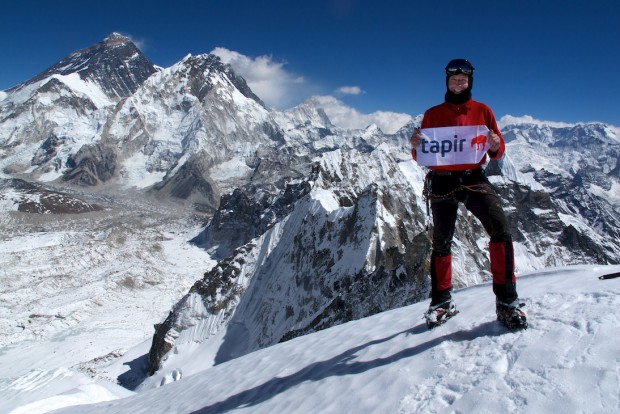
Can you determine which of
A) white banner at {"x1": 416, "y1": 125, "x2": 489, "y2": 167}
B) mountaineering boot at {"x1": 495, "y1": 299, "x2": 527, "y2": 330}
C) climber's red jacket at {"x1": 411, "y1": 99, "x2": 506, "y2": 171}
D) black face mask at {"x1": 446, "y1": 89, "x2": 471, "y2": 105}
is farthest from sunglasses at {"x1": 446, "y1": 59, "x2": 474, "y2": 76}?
mountaineering boot at {"x1": 495, "y1": 299, "x2": 527, "y2": 330}

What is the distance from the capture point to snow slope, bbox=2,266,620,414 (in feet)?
16.2

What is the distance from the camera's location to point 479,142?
7.28 meters

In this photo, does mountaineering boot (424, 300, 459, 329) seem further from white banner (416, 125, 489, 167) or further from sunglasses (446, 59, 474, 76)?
sunglasses (446, 59, 474, 76)

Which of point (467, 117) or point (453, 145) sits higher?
point (467, 117)

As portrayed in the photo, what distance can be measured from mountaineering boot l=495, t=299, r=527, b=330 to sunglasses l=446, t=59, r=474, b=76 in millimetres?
3560

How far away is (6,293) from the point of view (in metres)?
103

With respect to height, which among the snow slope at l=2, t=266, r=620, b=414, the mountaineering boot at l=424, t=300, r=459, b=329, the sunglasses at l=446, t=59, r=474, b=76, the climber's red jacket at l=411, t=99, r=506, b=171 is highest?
the sunglasses at l=446, t=59, r=474, b=76

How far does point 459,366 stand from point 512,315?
3.81ft

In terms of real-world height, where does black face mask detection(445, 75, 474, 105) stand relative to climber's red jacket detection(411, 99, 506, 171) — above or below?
above

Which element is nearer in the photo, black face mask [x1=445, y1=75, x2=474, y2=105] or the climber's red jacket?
black face mask [x1=445, y1=75, x2=474, y2=105]

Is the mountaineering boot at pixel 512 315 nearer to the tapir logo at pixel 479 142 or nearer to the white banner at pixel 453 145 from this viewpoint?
the white banner at pixel 453 145

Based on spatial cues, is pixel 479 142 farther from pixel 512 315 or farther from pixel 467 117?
pixel 512 315

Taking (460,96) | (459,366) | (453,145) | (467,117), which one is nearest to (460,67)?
(460,96)

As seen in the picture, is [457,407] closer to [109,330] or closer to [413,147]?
[413,147]
